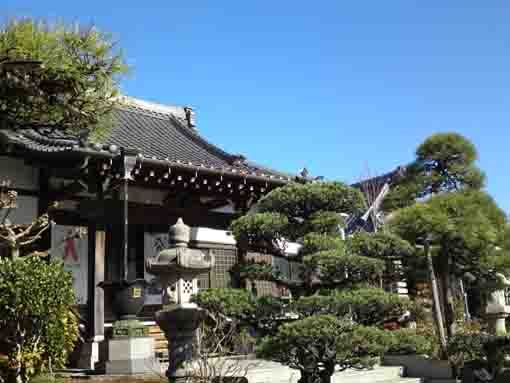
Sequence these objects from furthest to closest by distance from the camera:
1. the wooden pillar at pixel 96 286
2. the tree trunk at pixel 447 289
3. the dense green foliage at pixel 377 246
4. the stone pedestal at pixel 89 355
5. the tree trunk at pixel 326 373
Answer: the tree trunk at pixel 447 289
the wooden pillar at pixel 96 286
the stone pedestal at pixel 89 355
the dense green foliage at pixel 377 246
the tree trunk at pixel 326 373

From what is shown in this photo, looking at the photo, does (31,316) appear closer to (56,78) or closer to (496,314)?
(56,78)

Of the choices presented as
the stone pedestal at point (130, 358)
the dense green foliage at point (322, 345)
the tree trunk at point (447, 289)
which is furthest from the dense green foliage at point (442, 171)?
the stone pedestal at point (130, 358)

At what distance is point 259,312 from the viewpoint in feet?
23.3

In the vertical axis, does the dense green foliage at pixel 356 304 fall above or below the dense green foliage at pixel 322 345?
above

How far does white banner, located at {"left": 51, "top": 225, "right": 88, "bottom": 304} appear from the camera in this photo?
414 inches

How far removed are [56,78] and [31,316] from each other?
3699 mm

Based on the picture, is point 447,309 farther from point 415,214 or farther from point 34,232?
point 34,232

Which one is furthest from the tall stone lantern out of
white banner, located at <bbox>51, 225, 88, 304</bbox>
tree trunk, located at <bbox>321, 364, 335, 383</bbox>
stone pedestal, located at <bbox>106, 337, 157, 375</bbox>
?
white banner, located at <bbox>51, 225, 88, 304</bbox>

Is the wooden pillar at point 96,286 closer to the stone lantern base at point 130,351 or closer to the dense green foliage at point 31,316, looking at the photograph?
the stone lantern base at point 130,351

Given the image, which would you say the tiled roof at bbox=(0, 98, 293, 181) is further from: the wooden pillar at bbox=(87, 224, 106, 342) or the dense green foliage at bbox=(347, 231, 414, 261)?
the dense green foliage at bbox=(347, 231, 414, 261)

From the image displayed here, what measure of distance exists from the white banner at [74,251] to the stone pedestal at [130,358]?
2.52 metres

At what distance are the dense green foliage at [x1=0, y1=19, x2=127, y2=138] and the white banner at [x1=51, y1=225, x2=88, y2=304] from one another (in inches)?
93.7

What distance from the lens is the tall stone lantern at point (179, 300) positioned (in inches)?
233

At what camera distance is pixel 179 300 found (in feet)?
19.8
